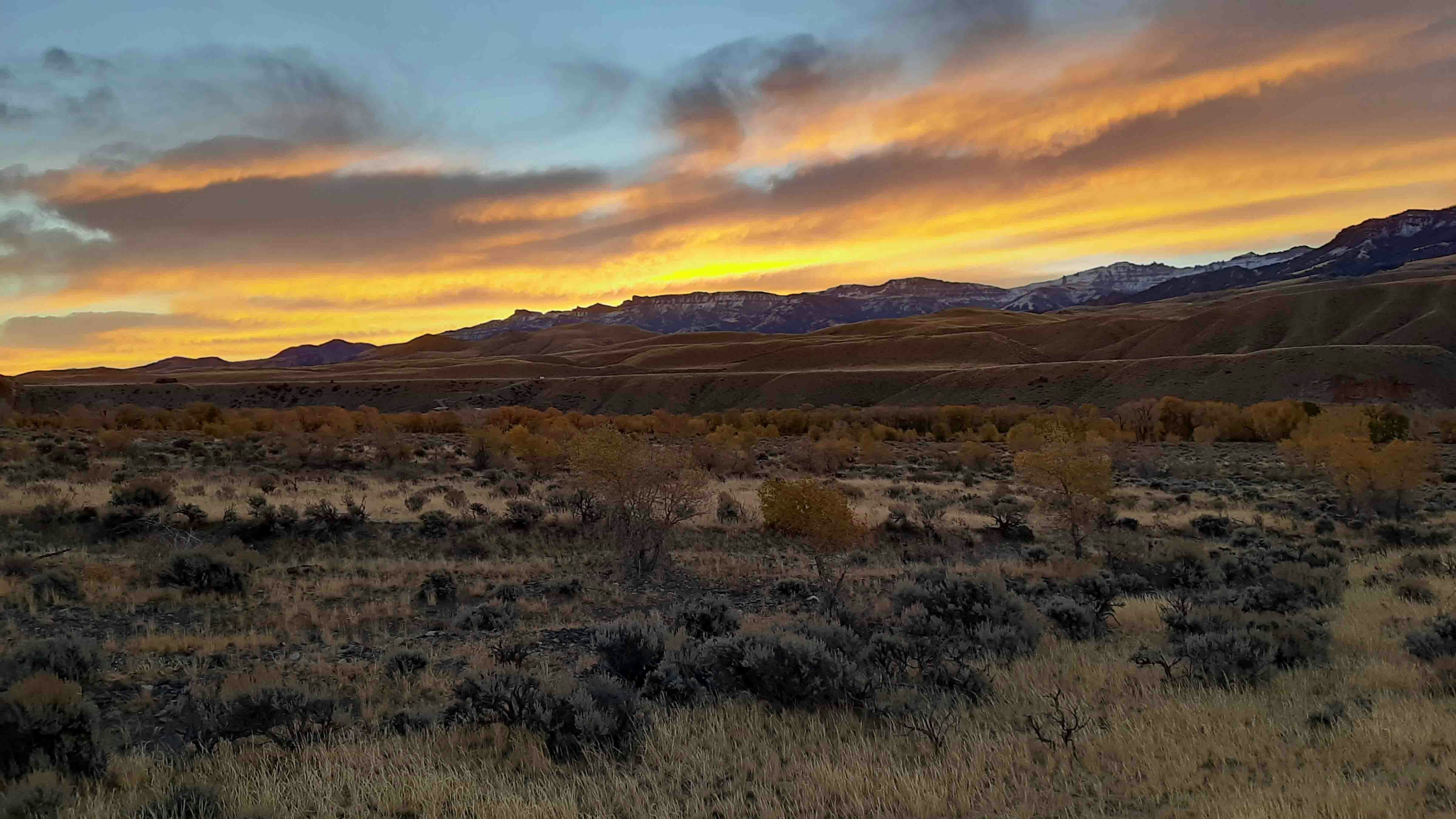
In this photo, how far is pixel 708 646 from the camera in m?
7.85

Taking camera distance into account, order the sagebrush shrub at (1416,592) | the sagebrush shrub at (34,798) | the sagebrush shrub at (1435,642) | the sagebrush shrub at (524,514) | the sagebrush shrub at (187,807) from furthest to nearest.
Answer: the sagebrush shrub at (524,514)
the sagebrush shrub at (1416,592)
the sagebrush shrub at (1435,642)
the sagebrush shrub at (187,807)
the sagebrush shrub at (34,798)

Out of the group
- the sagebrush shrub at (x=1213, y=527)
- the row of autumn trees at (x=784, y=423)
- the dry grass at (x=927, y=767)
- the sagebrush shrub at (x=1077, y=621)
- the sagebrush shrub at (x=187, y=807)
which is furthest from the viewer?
the row of autumn trees at (x=784, y=423)

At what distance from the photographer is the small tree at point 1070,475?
61.0 ft

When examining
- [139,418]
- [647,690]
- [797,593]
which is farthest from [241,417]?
[647,690]

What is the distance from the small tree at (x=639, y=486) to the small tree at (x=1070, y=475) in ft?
27.1

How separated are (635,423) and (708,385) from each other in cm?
4139

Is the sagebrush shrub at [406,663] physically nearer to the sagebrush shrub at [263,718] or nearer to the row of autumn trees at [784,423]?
the sagebrush shrub at [263,718]

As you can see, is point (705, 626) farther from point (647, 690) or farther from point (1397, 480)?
point (1397, 480)

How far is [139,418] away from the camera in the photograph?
49.3 metres

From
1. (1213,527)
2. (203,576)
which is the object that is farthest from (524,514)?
(1213,527)

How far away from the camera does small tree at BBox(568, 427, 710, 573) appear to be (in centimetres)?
1664

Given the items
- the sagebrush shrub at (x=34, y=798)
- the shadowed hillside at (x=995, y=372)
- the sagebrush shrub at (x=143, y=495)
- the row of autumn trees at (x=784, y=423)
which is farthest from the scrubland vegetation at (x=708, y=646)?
the shadowed hillside at (x=995, y=372)

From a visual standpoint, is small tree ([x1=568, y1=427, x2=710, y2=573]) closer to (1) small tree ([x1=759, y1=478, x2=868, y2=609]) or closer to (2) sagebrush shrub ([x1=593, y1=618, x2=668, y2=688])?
(1) small tree ([x1=759, y1=478, x2=868, y2=609])

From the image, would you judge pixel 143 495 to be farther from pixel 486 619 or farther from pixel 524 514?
pixel 486 619
